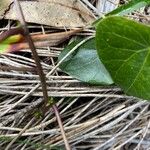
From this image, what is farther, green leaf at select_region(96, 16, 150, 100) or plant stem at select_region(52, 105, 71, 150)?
plant stem at select_region(52, 105, 71, 150)

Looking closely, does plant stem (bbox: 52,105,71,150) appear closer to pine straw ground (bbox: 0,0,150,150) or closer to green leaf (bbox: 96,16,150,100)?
pine straw ground (bbox: 0,0,150,150)

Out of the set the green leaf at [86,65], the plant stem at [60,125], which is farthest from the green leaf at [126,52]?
the plant stem at [60,125]

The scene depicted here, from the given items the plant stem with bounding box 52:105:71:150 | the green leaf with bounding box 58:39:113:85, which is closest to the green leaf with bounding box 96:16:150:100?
the green leaf with bounding box 58:39:113:85

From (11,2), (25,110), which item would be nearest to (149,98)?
(25,110)

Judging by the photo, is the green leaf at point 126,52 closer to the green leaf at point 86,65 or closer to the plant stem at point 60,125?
the green leaf at point 86,65

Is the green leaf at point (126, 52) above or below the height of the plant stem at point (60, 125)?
above

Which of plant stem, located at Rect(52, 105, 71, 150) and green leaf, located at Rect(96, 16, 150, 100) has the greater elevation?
green leaf, located at Rect(96, 16, 150, 100)

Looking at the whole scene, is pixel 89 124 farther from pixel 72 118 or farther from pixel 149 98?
pixel 149 98

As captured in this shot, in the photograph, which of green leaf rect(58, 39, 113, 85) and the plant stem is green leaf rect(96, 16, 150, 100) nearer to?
green leaf rect(58, 39, 113, 85)
